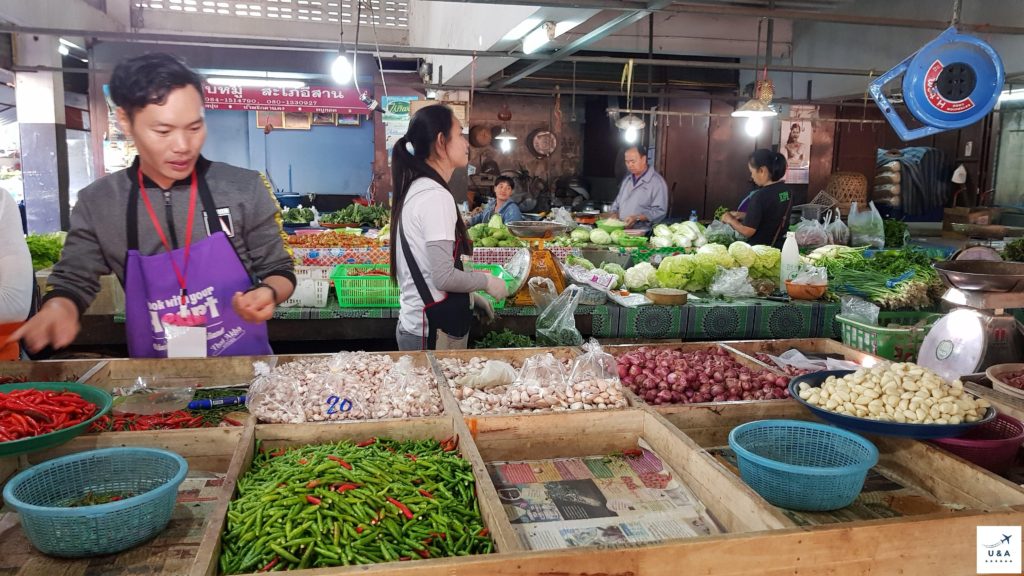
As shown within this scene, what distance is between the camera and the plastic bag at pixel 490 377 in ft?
9.52

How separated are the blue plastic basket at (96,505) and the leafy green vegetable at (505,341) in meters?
2.85

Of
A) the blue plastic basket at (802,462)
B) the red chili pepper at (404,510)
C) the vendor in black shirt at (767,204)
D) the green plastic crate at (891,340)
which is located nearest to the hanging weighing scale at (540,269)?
the green plastic crate at (891,340)

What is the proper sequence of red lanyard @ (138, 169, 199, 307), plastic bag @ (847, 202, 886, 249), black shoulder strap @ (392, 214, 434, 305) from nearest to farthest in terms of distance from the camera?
red lanyard @ (138, 169, 199, 307) → black shoulder strap @ (392, 214, 434, 305) → plastic bag @ (847, 202, 886, 249)

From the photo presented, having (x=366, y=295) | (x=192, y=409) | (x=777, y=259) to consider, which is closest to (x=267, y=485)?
(x=192, y=409)

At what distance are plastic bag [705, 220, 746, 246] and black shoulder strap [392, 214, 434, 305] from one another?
13.9ft

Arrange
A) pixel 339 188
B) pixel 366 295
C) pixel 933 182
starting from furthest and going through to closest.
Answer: pixel 339 188
pixel 933 182
pixel 366 295

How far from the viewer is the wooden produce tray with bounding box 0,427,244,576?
67.0 inches

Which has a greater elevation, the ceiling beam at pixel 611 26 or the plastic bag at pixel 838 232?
the ceiling beam at pixel 611 26

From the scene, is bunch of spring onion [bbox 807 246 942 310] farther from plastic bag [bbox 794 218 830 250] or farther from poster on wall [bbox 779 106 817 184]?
poster on wall [bbox 779 106 817 184]

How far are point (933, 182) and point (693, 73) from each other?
4.67m

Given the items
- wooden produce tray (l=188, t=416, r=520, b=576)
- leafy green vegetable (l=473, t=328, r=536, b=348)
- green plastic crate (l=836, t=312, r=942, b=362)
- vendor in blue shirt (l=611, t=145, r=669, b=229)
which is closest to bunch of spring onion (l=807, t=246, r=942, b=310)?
green plastic crate (l=836, t=312, r=942, b=362)

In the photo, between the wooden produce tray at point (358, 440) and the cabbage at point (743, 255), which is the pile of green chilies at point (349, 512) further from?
the cabbage at point (743, 255)

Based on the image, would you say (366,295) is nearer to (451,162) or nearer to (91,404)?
(451,162)

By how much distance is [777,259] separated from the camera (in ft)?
19.4
